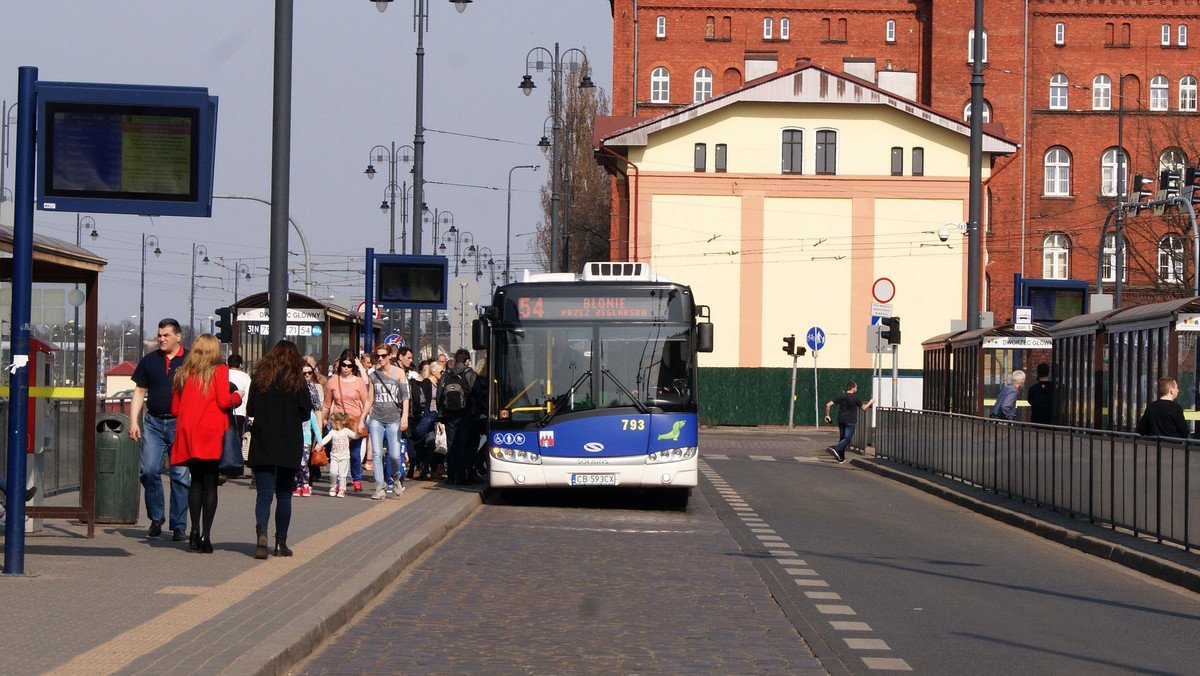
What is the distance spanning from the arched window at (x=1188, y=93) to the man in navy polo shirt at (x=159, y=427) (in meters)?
74.6

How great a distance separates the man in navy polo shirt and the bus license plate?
21.8 feet

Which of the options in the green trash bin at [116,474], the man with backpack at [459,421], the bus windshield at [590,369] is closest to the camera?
the green trash bin at [116,474]

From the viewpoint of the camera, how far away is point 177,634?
7.99m

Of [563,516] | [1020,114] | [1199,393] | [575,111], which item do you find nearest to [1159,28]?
[1020,114]

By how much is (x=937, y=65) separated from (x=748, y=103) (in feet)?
72.9

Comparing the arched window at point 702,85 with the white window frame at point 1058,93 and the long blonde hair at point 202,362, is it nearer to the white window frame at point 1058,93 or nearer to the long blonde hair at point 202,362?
the white window frame at point 1058,93

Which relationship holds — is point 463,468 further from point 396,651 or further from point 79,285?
point 396,651

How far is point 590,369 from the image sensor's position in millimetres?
19641

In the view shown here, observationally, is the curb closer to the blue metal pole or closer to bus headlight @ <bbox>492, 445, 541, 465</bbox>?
bus headlight @ <bbox>492, 445, 541, 465</bbox>

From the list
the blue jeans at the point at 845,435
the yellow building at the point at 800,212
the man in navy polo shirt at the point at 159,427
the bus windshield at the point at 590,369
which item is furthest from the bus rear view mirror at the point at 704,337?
the yellow building at the point at 800,212

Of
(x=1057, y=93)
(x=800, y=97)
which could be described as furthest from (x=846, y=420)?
(x=1057, y=93)

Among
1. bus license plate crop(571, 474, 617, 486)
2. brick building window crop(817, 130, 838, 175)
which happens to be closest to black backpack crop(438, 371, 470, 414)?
bus license plate crop(571, 474, 617, 486)

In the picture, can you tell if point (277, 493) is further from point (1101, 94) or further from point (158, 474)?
point (1101, 94)

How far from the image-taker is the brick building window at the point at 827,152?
59.7 metres
